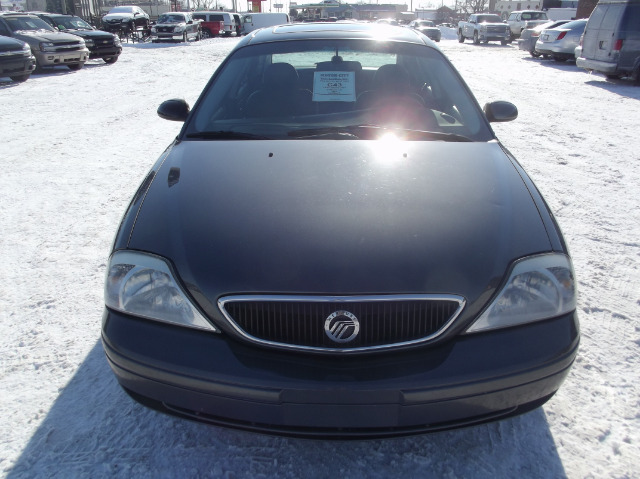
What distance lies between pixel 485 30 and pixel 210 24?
1948cm

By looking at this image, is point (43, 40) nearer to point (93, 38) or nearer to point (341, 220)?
point (93, 38)

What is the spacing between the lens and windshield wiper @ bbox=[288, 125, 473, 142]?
269cm

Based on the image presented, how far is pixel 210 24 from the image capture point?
124 ft

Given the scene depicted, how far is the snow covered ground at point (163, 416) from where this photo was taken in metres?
1.96

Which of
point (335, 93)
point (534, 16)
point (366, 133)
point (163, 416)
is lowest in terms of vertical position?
point (534, 16)

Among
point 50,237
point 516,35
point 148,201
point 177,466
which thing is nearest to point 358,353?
point 177,466

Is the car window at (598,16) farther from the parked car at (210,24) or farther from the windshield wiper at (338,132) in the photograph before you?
the parked car at (210,24)

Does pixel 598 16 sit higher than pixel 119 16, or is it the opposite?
pixel 598 16

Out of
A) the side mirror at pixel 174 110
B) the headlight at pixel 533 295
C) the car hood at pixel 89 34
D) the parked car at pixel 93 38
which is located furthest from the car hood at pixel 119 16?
the headlight at pixel 533 295

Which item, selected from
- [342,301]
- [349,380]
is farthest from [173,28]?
[349,380]

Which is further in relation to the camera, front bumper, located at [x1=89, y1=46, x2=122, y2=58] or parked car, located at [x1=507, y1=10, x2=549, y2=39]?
parked car, located at [x1=507, y1=10, x2=549, y2=39]

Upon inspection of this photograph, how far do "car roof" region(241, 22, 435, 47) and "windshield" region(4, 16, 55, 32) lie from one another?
1431cm

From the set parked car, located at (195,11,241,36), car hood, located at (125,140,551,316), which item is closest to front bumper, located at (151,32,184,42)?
parked car, located at (195,11,241,36)

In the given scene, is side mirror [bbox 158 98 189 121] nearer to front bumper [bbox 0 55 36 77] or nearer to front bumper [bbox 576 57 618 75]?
front bumper [bbox 0 55 36 77]
